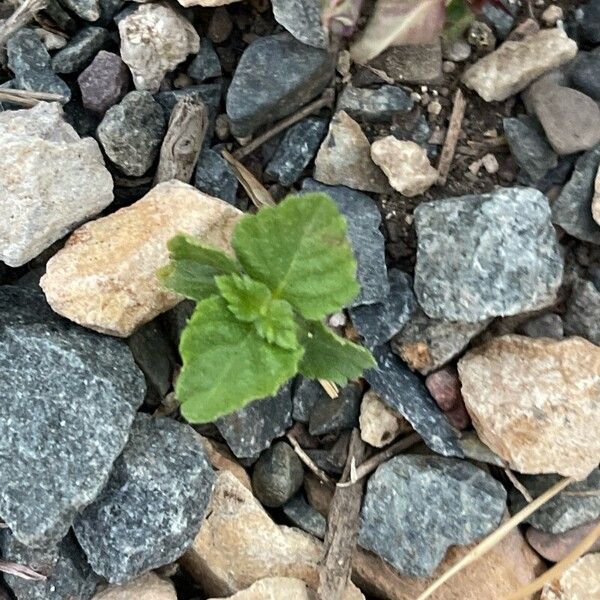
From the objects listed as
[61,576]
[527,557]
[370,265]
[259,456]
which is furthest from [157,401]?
[527,557]

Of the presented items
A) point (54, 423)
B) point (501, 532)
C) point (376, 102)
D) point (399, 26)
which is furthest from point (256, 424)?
point (399, 26)

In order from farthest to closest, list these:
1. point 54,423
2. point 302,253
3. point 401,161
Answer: point 401,161
point 54,423
point 302,253

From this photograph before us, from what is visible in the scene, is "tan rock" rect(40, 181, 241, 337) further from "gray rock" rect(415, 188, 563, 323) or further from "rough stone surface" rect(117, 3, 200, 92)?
"gray rock" rect(415, 188, 563, 323)

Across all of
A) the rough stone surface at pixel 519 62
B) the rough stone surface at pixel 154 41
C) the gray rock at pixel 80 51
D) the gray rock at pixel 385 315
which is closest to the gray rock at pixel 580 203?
the rough stone surface at pixel 519 62

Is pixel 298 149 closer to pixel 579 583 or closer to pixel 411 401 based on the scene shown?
pixel 411 401

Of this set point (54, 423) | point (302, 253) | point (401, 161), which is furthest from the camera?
point (401, 161)

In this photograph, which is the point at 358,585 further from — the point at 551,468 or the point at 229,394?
the point at 229,394

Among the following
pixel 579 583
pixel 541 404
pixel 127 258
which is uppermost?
pixel 127 258
